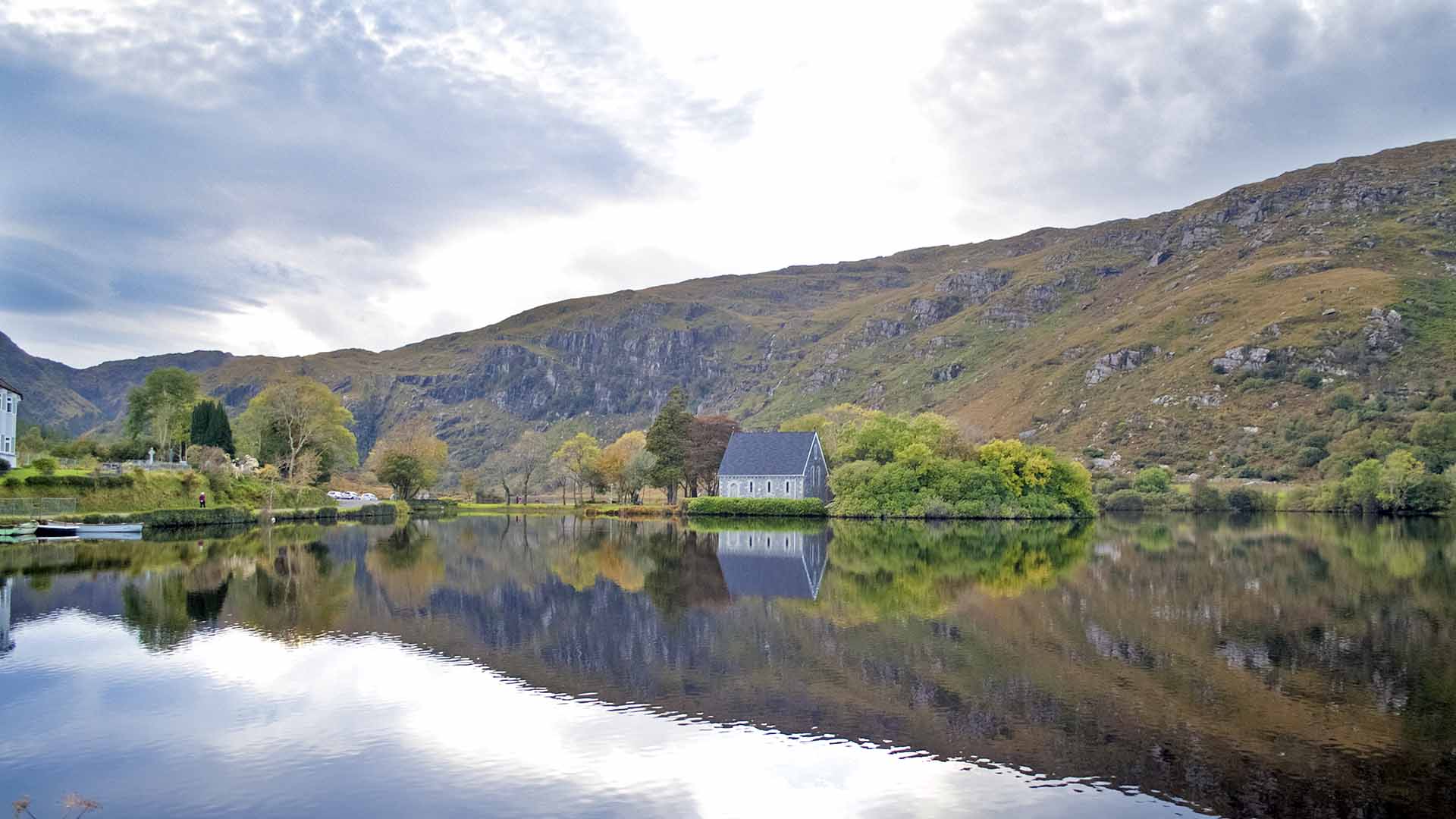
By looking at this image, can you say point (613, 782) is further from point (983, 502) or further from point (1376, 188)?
point (1376, 188)

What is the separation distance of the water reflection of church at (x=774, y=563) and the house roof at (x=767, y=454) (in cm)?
2413

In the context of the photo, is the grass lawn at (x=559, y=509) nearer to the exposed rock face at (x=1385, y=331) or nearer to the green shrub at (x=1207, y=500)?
the green shrub at (x=1207, y=500)

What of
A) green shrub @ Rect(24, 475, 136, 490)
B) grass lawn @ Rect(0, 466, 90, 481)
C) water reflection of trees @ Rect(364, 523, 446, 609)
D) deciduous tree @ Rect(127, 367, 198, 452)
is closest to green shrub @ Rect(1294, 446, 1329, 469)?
water reflection of trees @ Rect(364, 523, 446, 609)

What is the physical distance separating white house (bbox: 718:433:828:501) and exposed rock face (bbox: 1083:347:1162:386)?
77179 mm

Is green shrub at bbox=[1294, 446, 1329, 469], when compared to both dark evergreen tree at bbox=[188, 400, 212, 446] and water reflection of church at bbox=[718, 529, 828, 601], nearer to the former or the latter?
water reflection of church at bbox=[718, 529, 828, 601]

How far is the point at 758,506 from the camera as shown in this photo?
7281 cm

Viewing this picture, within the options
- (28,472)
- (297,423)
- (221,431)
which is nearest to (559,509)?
(297,423)

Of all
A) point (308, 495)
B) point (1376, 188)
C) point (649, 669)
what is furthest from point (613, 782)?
point (1376, 188)

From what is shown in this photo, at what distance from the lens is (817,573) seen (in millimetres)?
31016

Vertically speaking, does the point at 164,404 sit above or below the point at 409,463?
above

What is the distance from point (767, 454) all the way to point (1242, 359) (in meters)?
74.5

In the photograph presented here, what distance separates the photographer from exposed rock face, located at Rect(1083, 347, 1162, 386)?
13900 centimetres

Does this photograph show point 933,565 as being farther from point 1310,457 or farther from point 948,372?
point 948,372

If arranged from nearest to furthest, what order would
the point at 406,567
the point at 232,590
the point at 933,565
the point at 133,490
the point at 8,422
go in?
1. the point at 232,590
2. the point at 933,565
3. the point at 406,567
4. the point at 133,490
5. the point at 8,422
